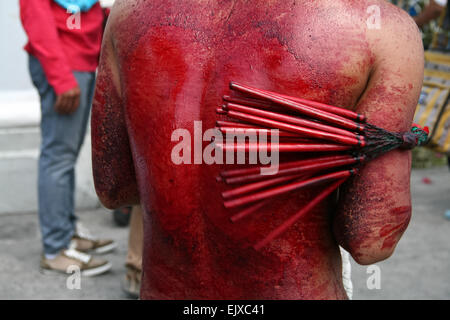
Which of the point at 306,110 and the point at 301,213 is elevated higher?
the point at 306,110

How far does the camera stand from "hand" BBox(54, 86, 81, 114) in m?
3.11

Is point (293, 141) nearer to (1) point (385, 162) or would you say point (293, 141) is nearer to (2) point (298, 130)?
(2) point (298, 130)

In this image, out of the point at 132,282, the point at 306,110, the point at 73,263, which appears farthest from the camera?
the point at 73,263

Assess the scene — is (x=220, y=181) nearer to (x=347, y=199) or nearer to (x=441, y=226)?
(x=347, y=199)

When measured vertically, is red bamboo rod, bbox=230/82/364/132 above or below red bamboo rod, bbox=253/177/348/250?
above

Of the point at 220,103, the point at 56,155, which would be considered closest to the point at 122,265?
the point at 56,155

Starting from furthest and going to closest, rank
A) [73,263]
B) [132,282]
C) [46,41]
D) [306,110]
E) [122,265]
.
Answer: [122,265] → [73,263] → [132,282] → [46,41] → [306,110]

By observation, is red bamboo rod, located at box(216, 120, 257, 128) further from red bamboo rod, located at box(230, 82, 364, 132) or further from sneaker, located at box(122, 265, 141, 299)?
sneaker, located at box(122, 265, 141, 299)

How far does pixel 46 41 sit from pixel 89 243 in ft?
4.63

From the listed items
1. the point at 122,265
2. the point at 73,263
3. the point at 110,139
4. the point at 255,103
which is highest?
the point at 255,103

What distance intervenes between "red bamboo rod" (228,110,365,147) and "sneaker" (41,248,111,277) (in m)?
2.51

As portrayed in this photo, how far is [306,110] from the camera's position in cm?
119

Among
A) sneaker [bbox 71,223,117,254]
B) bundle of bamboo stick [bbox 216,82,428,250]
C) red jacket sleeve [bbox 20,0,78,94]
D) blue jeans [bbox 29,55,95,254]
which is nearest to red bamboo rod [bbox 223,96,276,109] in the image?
bundle of bamboo stick [bbox 216,82,428,250]

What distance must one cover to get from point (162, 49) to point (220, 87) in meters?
0.17
